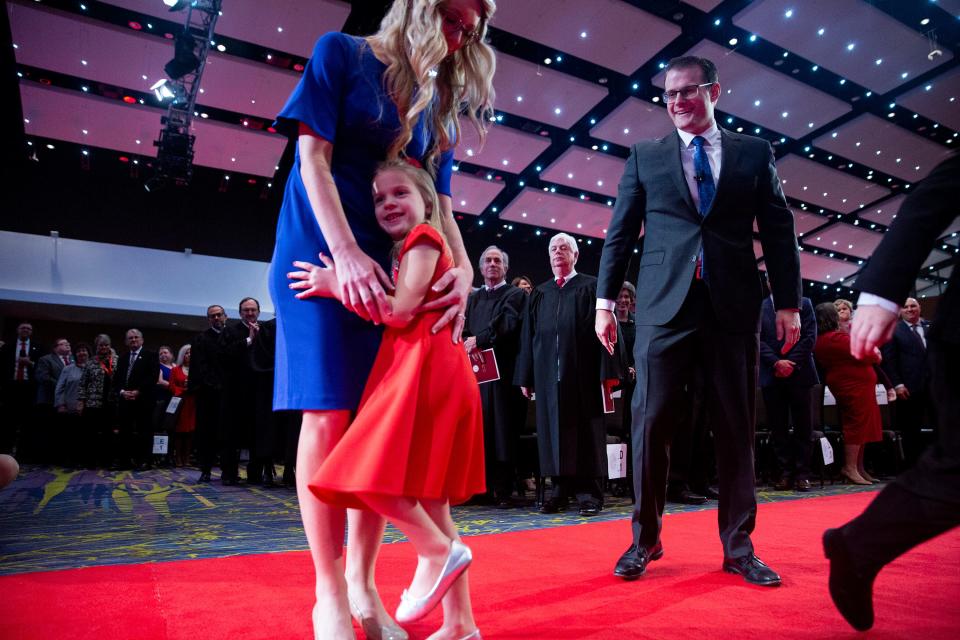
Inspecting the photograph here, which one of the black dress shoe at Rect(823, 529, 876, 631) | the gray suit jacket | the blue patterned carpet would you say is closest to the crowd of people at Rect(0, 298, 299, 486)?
the blue patterned carpet

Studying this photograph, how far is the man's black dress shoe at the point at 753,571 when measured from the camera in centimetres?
166

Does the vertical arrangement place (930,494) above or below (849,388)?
below

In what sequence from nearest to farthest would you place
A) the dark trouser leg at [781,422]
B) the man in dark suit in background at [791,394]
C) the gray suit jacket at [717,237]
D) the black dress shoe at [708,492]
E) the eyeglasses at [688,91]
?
1. the gray suit jacket at [717,237]
2. the eyeglasses at [688,91]
3. the black dress shoe at [708,492]
4. the man in dark suit in background at [791,394]
5. the dark trouser leg at [781,422]

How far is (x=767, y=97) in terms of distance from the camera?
26.3 ft

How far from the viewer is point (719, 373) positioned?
74.0 inches

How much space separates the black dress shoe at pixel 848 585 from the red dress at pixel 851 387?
4802mm

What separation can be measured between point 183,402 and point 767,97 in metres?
9.14

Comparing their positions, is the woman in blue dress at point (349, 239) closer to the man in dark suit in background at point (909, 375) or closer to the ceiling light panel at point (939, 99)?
the man in dark suit in background at point (909, 375)

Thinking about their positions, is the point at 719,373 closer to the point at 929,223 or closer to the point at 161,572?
the point at 929,223

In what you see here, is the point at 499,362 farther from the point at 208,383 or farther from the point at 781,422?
the point at 208,383

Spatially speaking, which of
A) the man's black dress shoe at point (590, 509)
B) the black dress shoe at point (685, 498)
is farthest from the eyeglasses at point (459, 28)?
the black dress shoe at point (685, 498)

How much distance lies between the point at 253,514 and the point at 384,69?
9.63 feet

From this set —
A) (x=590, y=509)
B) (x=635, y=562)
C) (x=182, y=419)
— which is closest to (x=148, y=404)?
(x=182, y=419)

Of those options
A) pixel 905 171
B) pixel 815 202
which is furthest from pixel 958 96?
pixel 815 202
